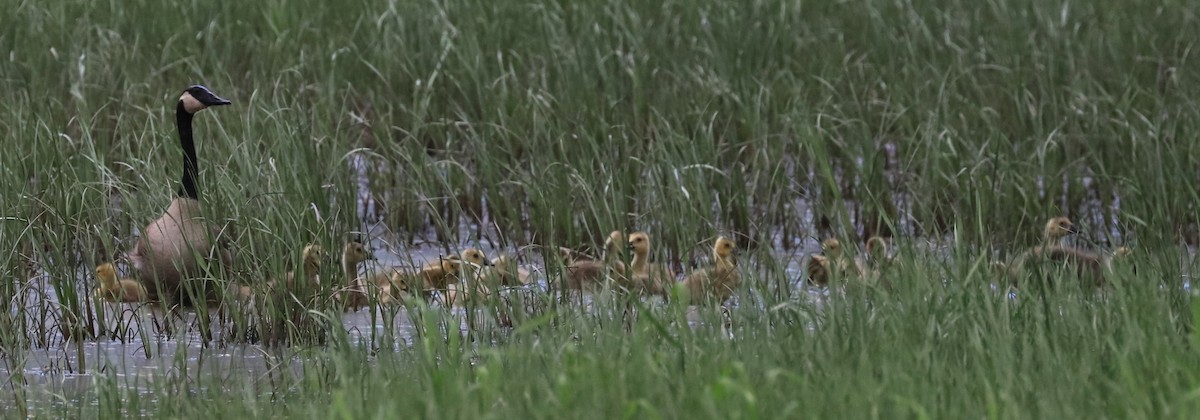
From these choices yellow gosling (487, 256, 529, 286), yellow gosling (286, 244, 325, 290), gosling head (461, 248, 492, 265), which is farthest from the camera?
gosling head (461, 248, 492, 265)

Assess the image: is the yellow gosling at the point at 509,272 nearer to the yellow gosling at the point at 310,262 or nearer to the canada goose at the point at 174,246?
the yellow gosling at the point at 310,262

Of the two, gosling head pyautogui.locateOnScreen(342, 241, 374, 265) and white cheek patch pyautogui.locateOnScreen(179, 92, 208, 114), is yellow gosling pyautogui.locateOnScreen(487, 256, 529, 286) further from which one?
white cheek patch pyautogui.locateOnScreen(179, 92, 208, 114)

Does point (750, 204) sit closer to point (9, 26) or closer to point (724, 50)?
point (724, 50)

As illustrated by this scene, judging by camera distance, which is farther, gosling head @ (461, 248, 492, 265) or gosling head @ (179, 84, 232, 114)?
gosling head @ (179, 84, 232, 114)

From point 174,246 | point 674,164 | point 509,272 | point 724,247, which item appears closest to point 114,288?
point 174,246

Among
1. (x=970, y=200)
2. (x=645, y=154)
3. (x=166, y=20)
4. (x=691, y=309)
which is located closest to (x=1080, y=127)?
(x=970, y=200)

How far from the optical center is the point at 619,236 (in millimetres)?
6953

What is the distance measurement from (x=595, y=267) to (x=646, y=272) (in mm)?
223

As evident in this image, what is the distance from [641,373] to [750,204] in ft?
12.8

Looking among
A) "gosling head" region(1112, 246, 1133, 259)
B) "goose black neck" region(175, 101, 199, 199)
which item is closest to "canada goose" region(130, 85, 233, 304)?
"goose black neck" region(175, 101, 199, 199)

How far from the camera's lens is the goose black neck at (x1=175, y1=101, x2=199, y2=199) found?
6617 mm

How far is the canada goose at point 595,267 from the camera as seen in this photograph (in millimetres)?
6527

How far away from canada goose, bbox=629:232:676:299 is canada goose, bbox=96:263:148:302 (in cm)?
168

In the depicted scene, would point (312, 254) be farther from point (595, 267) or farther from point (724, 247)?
point (724, 247)
